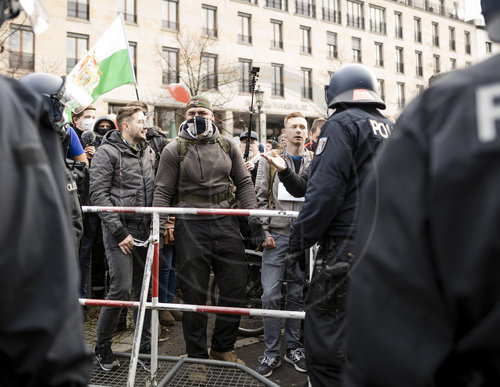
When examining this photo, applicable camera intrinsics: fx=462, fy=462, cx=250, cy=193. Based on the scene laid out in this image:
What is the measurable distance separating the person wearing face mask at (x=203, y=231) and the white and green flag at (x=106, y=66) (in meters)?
3.41

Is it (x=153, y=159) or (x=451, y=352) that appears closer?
(x=451, y=352)

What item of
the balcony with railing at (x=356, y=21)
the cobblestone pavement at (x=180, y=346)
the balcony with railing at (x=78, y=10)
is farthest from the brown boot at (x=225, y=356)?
Answer: the balcony with railing at (x=356, y=21)

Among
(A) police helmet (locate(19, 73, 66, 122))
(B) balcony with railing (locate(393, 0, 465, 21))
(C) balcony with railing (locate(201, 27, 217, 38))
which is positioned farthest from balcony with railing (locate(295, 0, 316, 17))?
(A) police helmet (locate(19, 73, 66, 122))

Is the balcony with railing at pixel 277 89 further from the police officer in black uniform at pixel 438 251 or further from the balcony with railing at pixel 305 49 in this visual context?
the police officer in black uniform at pixel 438 251

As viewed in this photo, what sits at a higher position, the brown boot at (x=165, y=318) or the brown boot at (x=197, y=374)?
the brown boot at (x=165, y=318)

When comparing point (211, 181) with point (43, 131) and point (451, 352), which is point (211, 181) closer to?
point (43, 131)

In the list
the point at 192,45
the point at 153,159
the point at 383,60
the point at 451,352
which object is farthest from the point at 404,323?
the point at 383,60

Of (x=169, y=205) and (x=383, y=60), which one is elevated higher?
(x=383, y=60)

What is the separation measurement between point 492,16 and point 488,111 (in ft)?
1.01

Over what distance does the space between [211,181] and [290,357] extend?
175 cm

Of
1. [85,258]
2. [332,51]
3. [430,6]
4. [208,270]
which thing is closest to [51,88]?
[208,270]

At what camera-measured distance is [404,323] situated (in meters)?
0.92

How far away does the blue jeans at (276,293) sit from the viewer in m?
4.09

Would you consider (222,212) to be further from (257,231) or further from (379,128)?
(379,128)
